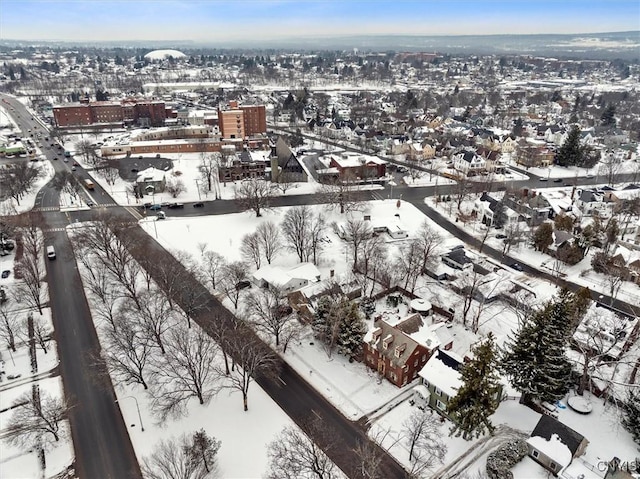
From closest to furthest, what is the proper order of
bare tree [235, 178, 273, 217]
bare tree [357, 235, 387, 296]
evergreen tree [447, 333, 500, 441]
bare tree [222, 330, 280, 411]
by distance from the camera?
1. evergreen tree [447, 333, 500, 441]
2. bare tree [222, 330, 280, 411]
3. bare tree [357, 235, 387, 296]
4. bare tree [235, 178, 273, 217]

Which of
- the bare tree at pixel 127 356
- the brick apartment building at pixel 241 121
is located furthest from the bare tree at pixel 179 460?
the brick apartment building at pixel 241 121

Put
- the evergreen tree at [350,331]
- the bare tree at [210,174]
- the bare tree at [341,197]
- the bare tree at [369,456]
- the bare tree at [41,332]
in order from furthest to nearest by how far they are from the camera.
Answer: the bare tree at [210,174] → the bare tree at [341,197] → the bare tree at [41,332] → the evergreen tree at [350,331] → the bare tree at [369,456]

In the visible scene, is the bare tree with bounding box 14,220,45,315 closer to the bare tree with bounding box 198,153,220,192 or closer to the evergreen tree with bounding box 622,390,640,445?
the bare tree with bounding box 198,153,220,192

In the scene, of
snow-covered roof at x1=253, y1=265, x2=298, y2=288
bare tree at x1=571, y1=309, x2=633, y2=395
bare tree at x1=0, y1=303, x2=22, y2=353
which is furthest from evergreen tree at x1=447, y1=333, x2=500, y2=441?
bare tree at x1=0, y1=303, x2=22, y2=353

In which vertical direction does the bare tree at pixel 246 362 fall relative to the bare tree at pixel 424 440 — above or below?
above

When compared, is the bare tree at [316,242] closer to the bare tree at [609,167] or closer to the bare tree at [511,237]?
the bare tree at [511,237]

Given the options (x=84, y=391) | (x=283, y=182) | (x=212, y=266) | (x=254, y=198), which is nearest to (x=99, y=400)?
(x=84, y=391)
